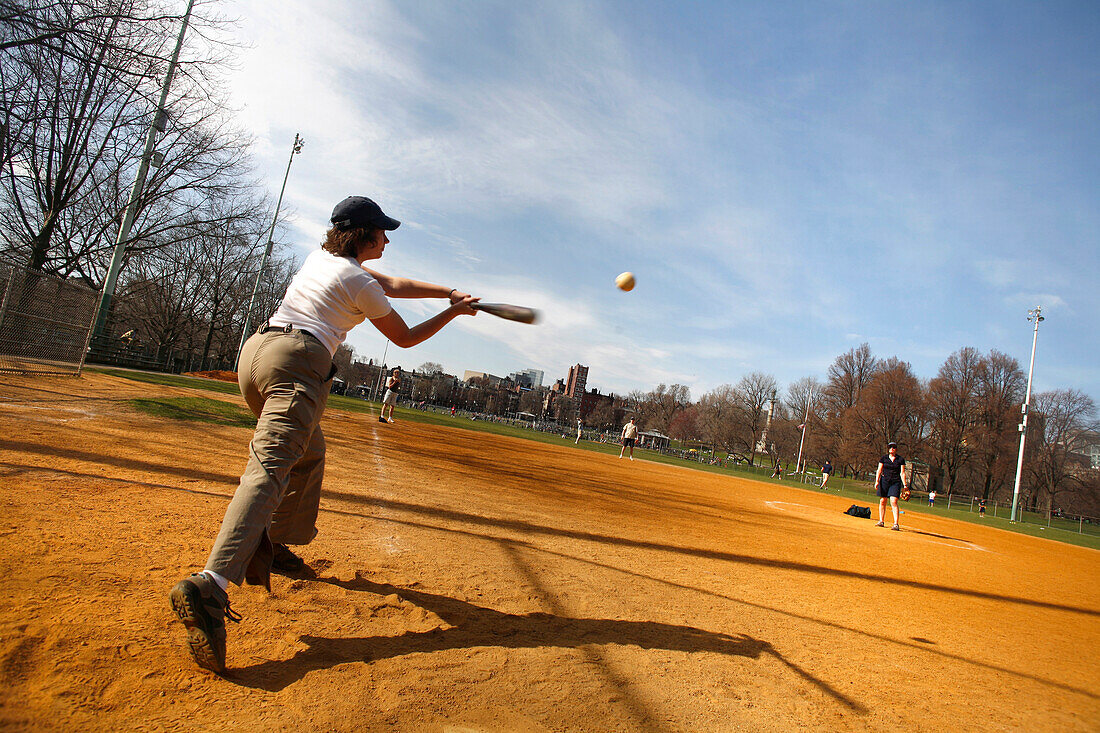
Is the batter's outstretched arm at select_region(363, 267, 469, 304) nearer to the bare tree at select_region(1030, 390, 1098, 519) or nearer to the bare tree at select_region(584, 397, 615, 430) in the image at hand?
the bare tree at select_region(1030, 390, 1098, 519)

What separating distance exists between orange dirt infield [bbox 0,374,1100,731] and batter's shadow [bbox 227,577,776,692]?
0.02 m

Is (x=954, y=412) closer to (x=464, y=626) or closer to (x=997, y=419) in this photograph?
(x=997, y=419)

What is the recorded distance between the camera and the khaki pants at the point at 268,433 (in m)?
2.32

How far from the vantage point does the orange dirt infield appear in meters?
2.04

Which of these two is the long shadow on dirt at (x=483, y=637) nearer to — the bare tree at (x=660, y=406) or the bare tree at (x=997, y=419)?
the bare tree at (x=997, y=419)

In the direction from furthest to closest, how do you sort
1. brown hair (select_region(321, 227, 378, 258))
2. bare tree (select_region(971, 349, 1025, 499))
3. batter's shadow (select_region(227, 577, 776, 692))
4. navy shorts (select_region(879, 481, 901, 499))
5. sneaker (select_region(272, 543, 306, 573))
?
bare tree (select_region(971, 349, 1025, 499))
navy shorts (select_region(879, 481, 901, 499))
sneaker (select_region(272, 543, 306, 573))
brown hair (select_region(321, 227, 378, 258))
batter's shadow (select_region(227, 577, 776, 692))

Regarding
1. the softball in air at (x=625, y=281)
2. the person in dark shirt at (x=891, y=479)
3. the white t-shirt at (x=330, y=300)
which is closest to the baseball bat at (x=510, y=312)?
the white t-shirt at (x=330, y=300)

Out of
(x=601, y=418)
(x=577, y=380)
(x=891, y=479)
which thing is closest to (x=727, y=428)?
(x=601, y=418)

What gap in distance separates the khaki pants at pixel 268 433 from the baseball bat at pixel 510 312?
1.04 m

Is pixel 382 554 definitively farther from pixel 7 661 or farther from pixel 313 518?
pixel 7 661

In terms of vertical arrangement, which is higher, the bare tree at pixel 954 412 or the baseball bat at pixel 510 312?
the bare tree at pixel 954 412

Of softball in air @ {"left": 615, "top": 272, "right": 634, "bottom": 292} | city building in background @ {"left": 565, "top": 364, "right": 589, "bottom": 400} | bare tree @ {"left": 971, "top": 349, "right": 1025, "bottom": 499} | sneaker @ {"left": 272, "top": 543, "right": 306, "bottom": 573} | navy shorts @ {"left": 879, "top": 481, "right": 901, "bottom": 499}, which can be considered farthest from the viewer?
city building in background @ {"left": 565, "top": 364, "right": 589, "bottom": 400}

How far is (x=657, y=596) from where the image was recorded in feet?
13.5

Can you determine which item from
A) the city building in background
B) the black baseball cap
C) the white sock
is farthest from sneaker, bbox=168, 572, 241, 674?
the city building in background
